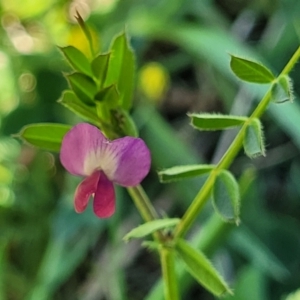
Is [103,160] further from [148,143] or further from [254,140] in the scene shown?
[148,143]

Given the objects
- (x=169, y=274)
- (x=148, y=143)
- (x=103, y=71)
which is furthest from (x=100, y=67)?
(x=148, y=143)

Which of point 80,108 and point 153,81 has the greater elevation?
point 80,108

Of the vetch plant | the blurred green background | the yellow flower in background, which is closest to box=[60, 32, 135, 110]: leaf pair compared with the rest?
the vetch plant

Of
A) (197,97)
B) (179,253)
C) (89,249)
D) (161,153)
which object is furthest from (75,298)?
(179,253)

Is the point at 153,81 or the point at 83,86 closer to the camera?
the point at 83,86

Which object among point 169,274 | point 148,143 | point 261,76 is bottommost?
point 148,143

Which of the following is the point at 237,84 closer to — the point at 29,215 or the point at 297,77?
the point at 297,77

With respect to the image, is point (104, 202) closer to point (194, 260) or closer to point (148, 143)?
point (194, 260)
